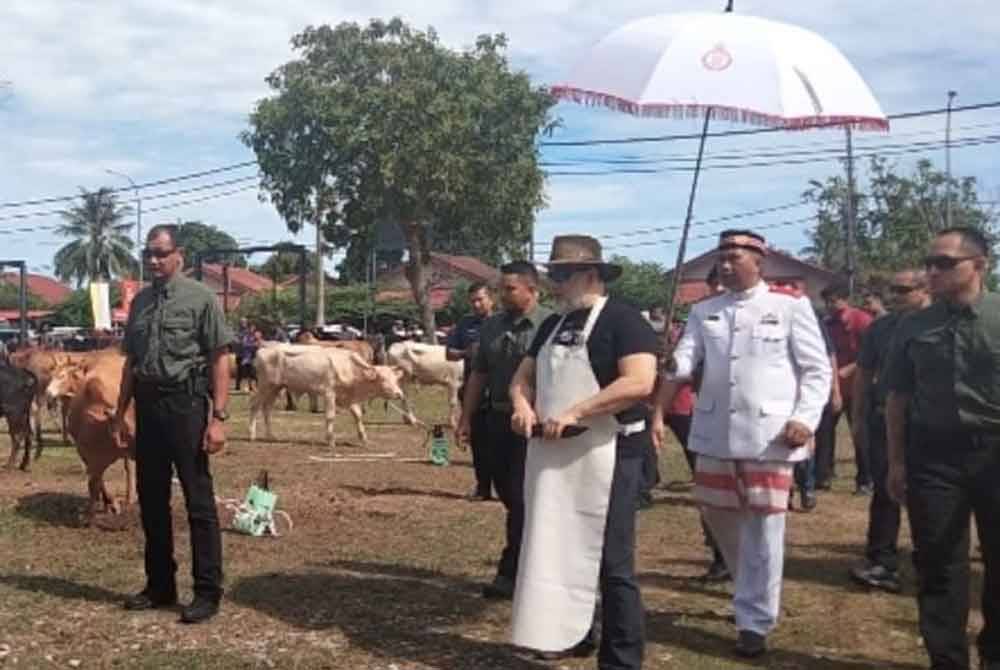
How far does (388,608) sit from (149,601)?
4.05ft

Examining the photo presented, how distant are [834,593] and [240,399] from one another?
1847cm

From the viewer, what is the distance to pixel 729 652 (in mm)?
5875

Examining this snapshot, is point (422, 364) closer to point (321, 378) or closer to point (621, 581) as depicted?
point (321, 378)

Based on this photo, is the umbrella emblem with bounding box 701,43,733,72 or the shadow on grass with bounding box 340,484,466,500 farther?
the shadow on grass with bounding box 340,484,466,500

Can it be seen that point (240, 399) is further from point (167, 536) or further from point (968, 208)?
point (968, 208)

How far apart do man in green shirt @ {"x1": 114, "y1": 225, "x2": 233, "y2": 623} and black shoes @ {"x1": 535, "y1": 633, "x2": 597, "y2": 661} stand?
1.77 meters

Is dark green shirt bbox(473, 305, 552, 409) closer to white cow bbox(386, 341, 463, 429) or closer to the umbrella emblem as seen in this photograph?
the umbrella emblem

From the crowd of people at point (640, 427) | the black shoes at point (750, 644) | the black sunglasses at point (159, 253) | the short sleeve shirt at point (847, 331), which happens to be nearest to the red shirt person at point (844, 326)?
the short sleeve shirt at point (847, 331)

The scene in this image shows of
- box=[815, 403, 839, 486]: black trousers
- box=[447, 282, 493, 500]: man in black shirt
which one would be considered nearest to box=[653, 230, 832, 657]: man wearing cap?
box=[447, 282, 493, 500]: man in black shirt

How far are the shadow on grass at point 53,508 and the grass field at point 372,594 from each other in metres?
0.02

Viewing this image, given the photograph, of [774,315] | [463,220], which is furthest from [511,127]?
[774,315]

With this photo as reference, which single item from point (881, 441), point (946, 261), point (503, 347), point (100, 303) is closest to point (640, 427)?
point (946, 261)

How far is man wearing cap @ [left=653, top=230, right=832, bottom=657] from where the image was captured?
5.63 meters

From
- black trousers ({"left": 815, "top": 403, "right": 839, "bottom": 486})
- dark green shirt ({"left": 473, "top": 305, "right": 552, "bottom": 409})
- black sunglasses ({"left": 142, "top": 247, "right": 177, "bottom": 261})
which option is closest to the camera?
black sunglasses ({"left": 142, "top": 247, "right": 177, "bottom": 261})
